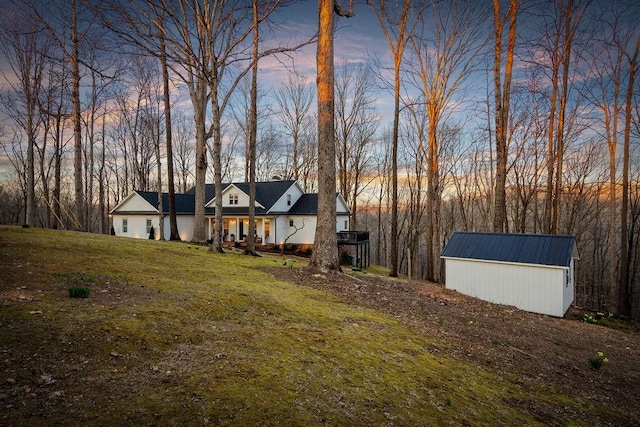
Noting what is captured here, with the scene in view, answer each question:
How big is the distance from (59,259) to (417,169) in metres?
28.0

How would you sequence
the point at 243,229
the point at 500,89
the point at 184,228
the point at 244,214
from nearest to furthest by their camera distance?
1. the point at 500,89
2. the point at 244,214
3. the point at 243,229
4. the point at 184,228

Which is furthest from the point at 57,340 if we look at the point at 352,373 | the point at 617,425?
the point at 617,425

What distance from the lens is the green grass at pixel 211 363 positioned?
2.99 m

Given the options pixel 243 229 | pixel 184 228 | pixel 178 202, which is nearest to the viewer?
pixel 243 229

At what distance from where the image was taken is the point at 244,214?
29.1 meters

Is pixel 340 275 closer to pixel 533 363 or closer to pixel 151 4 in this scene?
pixel 533 363

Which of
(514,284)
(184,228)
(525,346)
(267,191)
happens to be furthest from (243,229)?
(525,346)

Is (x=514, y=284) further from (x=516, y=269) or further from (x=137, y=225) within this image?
(x=137, y=225)

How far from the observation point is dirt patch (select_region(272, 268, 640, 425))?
207 inches

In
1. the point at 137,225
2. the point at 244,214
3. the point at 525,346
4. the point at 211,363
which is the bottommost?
the point at 525,346

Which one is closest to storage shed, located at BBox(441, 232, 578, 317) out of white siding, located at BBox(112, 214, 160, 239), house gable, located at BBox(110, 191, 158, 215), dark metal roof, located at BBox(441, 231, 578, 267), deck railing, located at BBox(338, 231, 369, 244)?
dark metal roof, located at BBox(441, 231, 578, 267)

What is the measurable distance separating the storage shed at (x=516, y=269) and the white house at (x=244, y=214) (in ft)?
50.0

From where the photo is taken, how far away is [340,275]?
10.5 meters

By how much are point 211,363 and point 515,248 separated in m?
14.4
